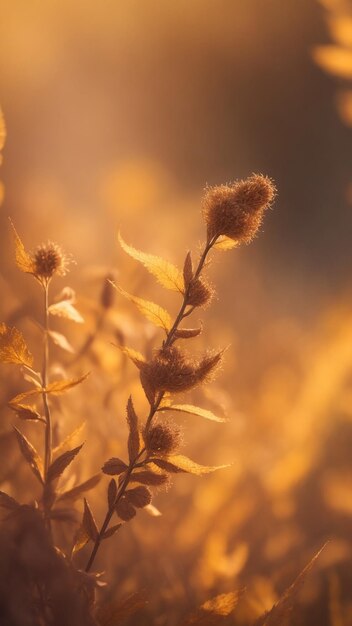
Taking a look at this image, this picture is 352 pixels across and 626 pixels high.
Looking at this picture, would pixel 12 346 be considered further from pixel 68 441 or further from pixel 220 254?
pixel 220 254

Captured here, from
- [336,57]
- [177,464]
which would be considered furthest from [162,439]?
[336,57]

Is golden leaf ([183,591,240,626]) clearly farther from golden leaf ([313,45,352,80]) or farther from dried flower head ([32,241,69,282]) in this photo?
golden leaf ([313,45,352,80])

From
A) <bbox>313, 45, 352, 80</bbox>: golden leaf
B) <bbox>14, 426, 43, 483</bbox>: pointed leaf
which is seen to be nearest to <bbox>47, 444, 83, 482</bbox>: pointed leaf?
<bbox>14, 426, 43, 483</bbox>: pointed leaf

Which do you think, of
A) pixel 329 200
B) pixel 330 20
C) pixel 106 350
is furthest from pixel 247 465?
pixel 329 200

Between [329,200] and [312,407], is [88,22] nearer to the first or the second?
[329,200]

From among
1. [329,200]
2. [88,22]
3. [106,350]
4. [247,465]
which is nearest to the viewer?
[106,350]

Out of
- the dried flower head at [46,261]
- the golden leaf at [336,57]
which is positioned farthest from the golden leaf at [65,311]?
the golden leaf at [336,57]

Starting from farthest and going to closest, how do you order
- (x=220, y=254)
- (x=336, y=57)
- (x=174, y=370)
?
(x=220, y=254), (x=336, y=57), (x=174, y=370)
